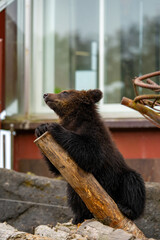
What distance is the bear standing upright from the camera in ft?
14.6

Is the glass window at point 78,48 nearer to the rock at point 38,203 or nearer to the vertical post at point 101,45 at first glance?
the vertical post at point 101,45

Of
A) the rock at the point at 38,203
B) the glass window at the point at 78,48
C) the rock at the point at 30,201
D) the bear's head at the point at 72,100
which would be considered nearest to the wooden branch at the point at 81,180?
the bear's head at the point at 72,100

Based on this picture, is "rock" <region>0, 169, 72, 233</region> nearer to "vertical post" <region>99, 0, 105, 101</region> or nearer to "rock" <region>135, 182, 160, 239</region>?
"rock" <region>135, 182, 160, 239</region>

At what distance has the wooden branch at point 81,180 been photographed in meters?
4.42

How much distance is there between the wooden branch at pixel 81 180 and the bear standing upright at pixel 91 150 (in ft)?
0.21

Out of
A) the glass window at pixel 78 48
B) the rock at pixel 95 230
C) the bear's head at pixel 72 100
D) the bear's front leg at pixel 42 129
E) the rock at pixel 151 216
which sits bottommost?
the rock at pixel 151 216

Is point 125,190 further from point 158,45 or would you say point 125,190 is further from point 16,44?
point 16,44

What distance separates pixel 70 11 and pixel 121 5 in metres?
1.10

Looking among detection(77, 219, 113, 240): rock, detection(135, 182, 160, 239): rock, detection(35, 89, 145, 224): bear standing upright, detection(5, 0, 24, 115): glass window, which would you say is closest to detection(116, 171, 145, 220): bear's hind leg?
detection(35, 89, 145, 224): bear standing upright

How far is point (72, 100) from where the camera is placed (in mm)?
5316

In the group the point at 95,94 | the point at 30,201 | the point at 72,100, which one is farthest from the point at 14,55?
the point at 95,94

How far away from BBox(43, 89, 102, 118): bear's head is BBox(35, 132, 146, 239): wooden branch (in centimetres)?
88

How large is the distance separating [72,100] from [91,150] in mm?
1012

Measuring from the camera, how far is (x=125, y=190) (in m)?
4.87
